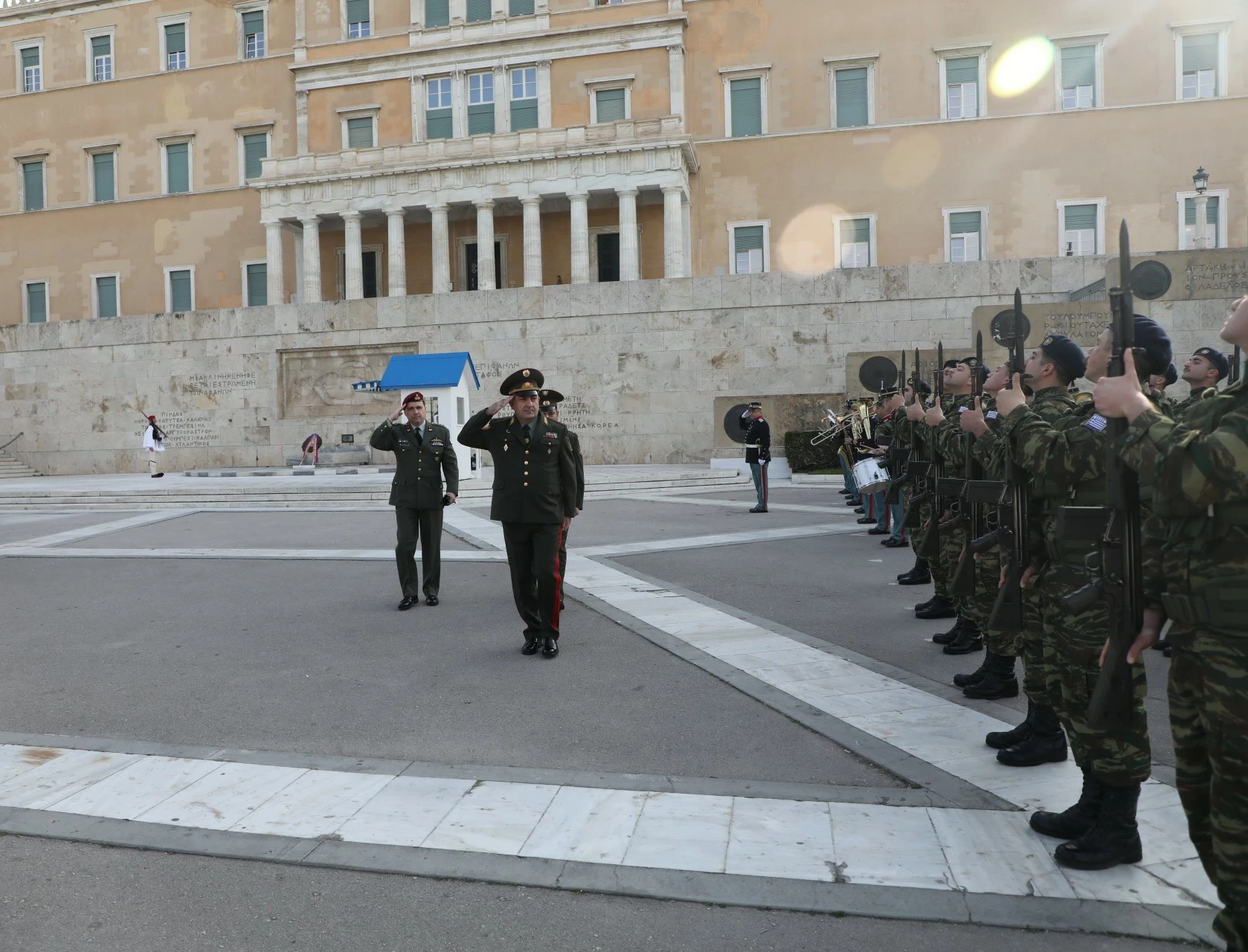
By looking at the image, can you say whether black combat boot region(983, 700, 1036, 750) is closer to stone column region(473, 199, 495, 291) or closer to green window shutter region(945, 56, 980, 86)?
stone column region(473, 199, 495, 291)

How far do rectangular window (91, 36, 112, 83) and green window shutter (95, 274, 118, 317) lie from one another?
9.72 m

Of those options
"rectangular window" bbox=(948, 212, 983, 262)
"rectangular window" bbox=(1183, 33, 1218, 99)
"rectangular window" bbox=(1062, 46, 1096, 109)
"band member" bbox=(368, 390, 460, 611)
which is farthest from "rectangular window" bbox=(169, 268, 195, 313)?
"rectangular window" bbox=(1183, 33, 1218, 99)

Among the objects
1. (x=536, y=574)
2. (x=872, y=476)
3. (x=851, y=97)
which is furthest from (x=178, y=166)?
(x=536, y=574)

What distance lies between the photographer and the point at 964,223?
3772 centimetres

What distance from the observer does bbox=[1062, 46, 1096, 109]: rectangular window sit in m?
36.5

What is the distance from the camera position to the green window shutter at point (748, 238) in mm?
39125

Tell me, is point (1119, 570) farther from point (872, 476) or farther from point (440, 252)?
point (440, 252)

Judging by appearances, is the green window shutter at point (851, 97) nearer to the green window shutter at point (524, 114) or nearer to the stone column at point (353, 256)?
the green window shutter at point (524, 114)

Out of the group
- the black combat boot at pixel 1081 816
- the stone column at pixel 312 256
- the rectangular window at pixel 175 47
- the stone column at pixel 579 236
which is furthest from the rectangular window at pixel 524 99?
the black combat boot at pixel 1081 816

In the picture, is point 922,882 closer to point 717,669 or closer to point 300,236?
point 717,669

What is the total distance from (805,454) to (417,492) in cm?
1584

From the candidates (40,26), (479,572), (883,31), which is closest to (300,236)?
(40,26)

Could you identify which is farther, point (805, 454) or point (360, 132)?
point (360, 132)

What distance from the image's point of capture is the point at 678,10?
38.4m
